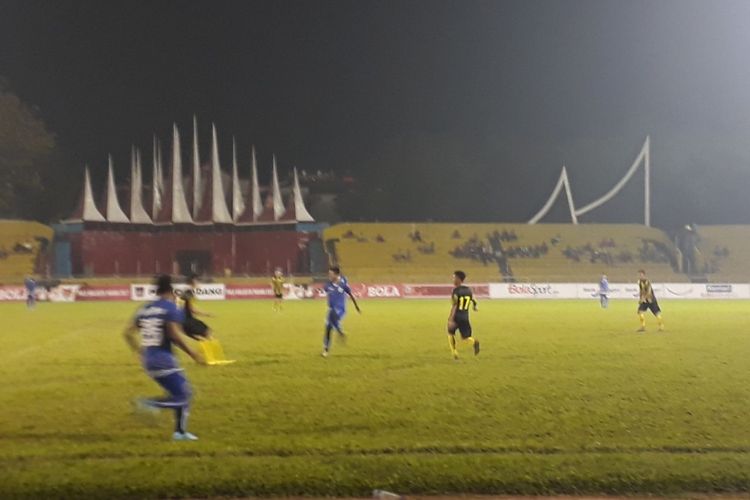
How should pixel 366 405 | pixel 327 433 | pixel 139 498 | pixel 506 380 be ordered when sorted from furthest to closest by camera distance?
1. pixel 506 380
2. pixel 366 405
3. pixel 327 433
4. pixel 139 498

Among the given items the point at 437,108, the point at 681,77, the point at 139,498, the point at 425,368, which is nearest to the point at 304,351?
the point at 425,368

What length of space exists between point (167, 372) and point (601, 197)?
45.5 meters

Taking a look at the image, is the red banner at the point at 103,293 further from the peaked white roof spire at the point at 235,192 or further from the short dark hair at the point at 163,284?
the short dark hair at the point at 163,284

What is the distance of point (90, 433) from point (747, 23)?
99.8 ft

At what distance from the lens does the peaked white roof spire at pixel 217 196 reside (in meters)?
38.1

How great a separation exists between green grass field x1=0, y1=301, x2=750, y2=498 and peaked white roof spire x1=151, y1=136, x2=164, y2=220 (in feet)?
78.9

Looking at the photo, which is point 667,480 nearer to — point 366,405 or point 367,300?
point 366,405

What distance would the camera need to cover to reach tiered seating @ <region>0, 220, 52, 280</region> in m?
38.1

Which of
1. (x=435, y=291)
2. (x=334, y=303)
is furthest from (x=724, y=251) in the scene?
(x=334, y=303)

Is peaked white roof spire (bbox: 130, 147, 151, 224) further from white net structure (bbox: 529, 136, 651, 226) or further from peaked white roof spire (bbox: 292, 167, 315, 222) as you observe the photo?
white net structure (bbox: 529, 136, 651, 226)

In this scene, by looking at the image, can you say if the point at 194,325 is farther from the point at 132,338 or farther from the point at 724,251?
the point at 724,251

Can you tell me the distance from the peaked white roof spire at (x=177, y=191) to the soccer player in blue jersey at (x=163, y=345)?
3235 centimetres

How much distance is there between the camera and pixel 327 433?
22.3 ft

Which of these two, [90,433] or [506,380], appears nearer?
[90,433]
